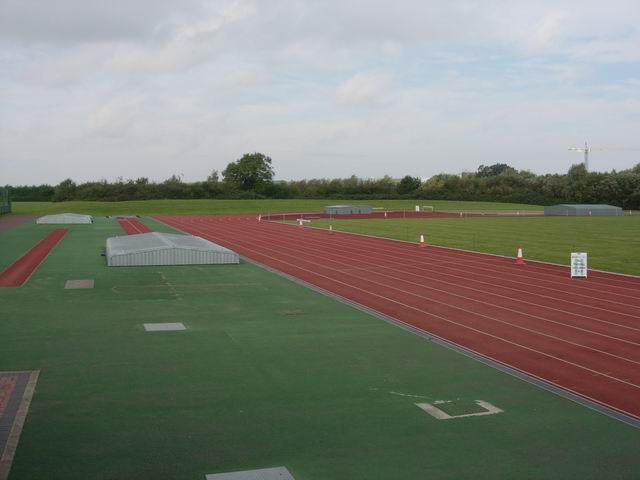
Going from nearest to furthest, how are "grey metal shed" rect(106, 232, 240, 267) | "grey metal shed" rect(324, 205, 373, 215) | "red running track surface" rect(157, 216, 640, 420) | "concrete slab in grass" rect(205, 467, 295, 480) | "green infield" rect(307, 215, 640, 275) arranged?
"concrete slab in grass" rect(205, 467, 295, 480)
"red running track surface" rect(157, 216, 640, 420)
"grey metal shed" rect(106, 232, 240, 267)
"green infield" rect(307, 215, 640, 275)
"grey metal shed" rect(324, 205, 373, 215)

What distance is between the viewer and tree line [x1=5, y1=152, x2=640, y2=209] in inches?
4107

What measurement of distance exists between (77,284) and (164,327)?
301 inches

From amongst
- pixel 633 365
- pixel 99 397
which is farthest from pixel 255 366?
pixel 633 365

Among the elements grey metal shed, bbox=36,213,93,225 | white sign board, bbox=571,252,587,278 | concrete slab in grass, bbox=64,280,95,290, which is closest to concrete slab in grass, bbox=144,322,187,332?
concrete slab in grass, bbox=64,280,95,290

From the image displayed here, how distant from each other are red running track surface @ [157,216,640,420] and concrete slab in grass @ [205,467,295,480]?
16.5 feet

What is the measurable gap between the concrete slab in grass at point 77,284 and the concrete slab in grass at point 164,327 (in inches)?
259

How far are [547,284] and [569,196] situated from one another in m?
93.2

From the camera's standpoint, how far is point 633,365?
1147cm

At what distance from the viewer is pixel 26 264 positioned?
26562 mm

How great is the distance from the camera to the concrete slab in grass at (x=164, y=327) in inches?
559

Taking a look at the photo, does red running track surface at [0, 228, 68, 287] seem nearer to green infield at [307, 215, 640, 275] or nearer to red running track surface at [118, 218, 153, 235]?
red running track surface at [118, 218, 153, 235]

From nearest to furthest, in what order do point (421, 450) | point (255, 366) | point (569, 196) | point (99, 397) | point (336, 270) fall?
point (421, 450), point (99, 397), point (255, 366), point (336, 270), point (569, 196)

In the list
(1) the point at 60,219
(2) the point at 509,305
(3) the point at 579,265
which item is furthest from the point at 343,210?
(2) the point at 509,305

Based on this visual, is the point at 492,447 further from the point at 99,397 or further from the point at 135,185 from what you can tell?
the point at 135,185
